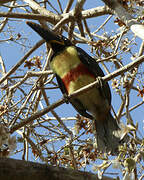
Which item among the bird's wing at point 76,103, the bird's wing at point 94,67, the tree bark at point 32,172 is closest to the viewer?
the tree bark at point 32,172

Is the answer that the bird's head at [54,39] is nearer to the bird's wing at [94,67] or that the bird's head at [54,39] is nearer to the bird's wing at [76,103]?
the bird's wing at [94,67]

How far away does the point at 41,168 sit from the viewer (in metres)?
1.86

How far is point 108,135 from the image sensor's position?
13.7 ft

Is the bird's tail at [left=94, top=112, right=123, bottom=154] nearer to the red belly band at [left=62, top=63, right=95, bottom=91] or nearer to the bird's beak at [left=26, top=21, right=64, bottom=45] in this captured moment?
the red belly band at [left=62, top=63, right=95, bottom=91]

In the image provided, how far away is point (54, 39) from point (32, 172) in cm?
278

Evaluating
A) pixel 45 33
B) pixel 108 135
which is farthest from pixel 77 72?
pixel 108 135

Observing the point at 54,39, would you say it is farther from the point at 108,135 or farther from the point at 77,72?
the point at 108,135

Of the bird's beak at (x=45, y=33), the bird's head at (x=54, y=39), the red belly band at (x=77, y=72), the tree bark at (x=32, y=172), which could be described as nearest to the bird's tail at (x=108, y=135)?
the red belly band at (x=77, y=72)

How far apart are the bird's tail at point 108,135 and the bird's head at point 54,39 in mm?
1185

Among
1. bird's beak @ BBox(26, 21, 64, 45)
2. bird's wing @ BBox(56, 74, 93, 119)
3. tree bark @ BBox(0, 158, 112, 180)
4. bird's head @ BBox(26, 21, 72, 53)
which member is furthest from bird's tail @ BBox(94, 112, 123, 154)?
tree bark @ BBox(0, 158, 112, 180)

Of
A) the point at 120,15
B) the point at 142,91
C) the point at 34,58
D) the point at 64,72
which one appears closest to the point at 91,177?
the point at 120,15

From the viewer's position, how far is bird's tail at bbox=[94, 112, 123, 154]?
3836 mm

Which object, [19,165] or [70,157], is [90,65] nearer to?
[70,157]

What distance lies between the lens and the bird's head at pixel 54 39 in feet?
13.4
